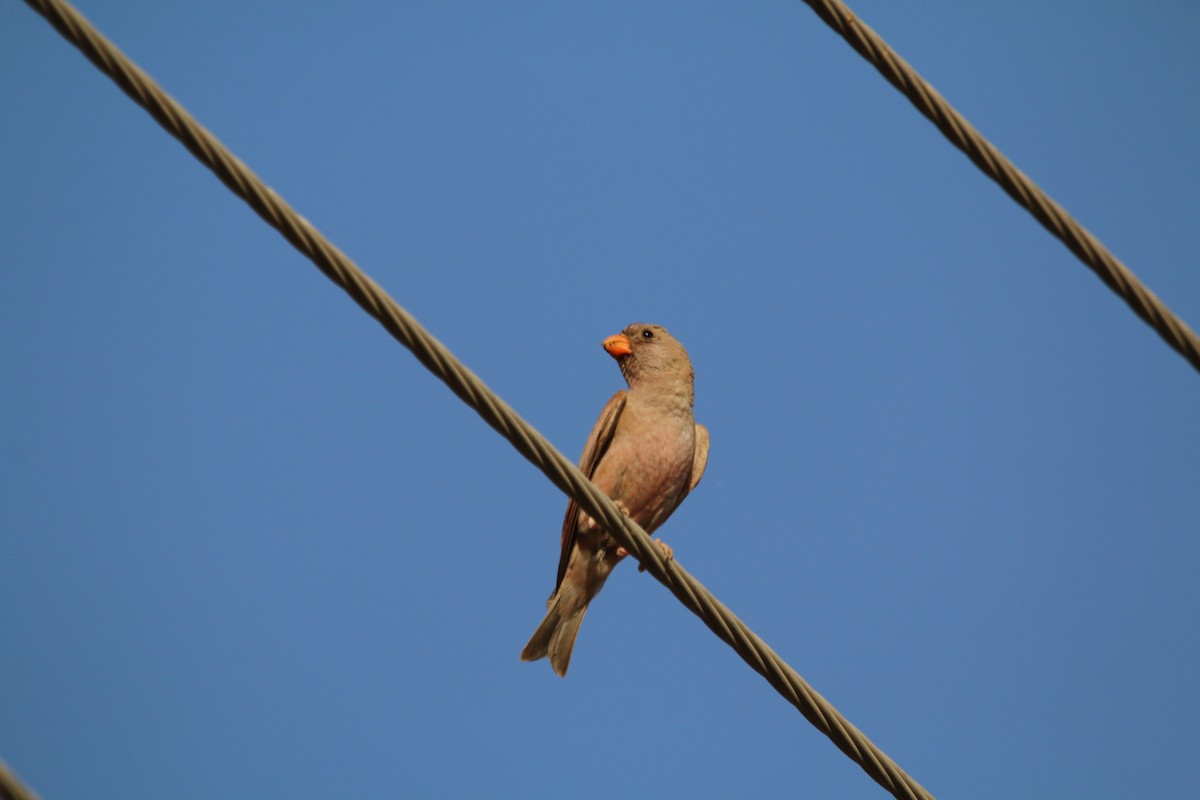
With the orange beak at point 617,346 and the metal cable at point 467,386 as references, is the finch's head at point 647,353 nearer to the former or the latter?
the orange beak at point 617,346

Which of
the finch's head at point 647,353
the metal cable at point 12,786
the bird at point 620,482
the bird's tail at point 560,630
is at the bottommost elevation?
the metal cable at point 12,786

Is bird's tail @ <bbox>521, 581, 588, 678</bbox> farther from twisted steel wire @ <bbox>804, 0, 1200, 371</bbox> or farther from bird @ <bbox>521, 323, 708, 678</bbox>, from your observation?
twisted steel wire @ <bbox>804, 0, 1200, 371</bbox>

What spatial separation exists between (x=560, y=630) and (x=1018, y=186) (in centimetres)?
403

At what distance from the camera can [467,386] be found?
350cm

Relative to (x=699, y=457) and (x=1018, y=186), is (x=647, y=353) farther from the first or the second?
(x=1018, y=186)

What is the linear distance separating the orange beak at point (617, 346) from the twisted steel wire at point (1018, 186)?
14.4ft

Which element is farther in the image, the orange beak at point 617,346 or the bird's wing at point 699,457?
the orange beak at point 617,346

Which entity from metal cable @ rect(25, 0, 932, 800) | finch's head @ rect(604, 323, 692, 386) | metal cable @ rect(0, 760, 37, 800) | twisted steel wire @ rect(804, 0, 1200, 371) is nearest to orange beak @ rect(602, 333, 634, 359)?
finch's head @ rect(604, 323, 692, 386)

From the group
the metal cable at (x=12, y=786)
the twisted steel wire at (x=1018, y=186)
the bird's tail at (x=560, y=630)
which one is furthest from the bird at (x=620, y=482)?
the metal cable at (x=12, y=786)

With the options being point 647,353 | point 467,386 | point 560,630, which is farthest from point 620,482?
point 467,386

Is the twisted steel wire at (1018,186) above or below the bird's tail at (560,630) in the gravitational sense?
above

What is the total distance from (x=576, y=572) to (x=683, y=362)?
1.65m

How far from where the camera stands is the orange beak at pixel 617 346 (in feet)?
26.1

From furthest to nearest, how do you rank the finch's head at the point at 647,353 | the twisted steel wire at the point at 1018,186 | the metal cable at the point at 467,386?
the finch's head at the point at 647,353 < the twisted steel wire at the point at 1018,186 < the metal cable at the point at 467,386
